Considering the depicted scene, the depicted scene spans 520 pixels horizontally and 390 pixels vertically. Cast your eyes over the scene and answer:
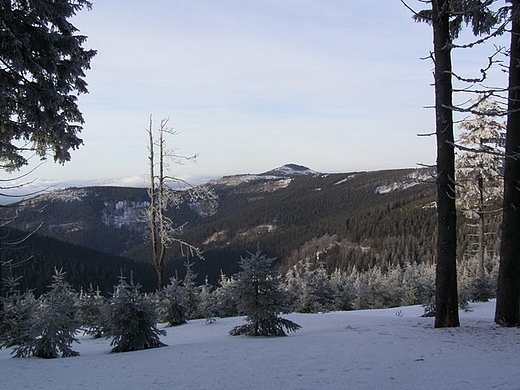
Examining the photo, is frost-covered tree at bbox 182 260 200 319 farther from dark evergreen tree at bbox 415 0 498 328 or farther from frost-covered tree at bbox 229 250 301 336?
dark evergreen tree at bbox 415 0 498 328

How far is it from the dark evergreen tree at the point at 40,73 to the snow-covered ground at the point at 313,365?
13.7 ft

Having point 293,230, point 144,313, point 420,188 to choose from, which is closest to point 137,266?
point 293,230

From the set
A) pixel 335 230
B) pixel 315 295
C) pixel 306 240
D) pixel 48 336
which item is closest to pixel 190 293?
pixel 315 295

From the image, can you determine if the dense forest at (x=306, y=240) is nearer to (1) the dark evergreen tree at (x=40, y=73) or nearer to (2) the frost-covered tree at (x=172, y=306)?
(2) the frost-covered tree at (x=172, y=306)

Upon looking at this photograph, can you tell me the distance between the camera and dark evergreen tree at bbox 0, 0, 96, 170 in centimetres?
701

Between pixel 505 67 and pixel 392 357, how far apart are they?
18.3 ft

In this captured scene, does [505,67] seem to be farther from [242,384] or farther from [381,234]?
[381,234]

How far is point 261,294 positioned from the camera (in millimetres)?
9047

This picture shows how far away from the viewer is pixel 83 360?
23.8 ft

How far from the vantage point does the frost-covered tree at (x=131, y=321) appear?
27.4ft

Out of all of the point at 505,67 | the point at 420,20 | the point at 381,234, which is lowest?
the point at 381,234

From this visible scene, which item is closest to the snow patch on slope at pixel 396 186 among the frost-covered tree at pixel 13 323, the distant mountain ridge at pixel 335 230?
the distant mountain ridge at pixel 335 230

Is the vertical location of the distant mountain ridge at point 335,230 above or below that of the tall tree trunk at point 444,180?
below

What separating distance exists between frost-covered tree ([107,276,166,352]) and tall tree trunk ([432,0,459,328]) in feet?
18.3
